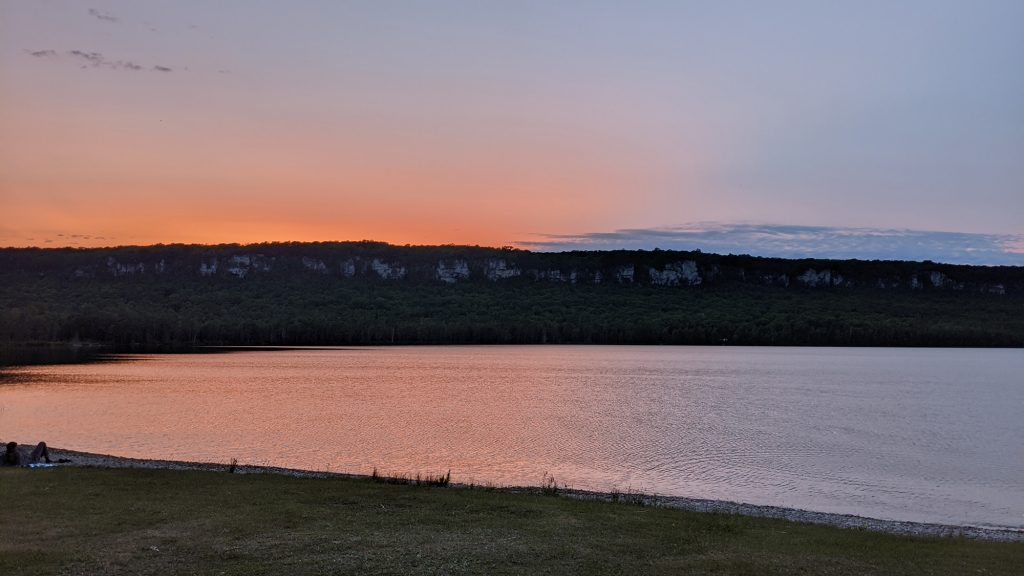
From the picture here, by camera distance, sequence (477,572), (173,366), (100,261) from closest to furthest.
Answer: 1. (477,572)
2. (173,366)
3. (100,261)

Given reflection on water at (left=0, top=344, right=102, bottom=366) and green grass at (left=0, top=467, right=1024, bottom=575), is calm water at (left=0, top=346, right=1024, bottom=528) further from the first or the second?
reflection on water at (left=0, top=344, right=102, bottom=366)

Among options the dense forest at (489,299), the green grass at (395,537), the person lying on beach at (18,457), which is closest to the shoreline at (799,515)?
the person lying on beach at (18,457)

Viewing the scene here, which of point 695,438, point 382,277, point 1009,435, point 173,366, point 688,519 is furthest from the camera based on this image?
point 382,277

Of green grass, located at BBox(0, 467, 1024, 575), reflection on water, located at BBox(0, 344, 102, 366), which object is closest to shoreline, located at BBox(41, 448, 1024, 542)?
green grass, located at BBox(0, 467, 1024, 575)

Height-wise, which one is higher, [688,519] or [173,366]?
[688,519]

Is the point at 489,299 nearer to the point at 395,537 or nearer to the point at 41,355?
the point at 41,355

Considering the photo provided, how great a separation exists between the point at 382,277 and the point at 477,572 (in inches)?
6705

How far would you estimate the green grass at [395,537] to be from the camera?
10555 millimetres

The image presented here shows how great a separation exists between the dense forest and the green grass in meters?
127

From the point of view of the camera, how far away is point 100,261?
167 m

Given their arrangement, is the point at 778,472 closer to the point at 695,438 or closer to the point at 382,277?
the point at 695,438

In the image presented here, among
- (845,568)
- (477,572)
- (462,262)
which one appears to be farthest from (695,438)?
(462,262)

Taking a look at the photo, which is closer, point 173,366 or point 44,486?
point 44,486

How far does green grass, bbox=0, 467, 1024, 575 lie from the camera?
1055 centimetres
